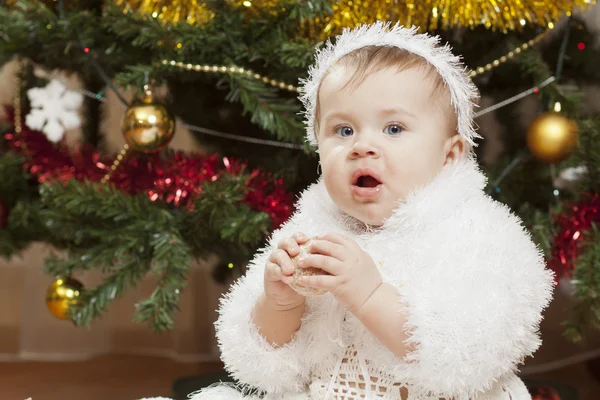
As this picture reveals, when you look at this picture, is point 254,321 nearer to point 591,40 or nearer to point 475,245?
point 475,245

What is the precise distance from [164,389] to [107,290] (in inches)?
23.0

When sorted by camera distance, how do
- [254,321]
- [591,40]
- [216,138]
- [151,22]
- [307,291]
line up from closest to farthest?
[307,291] < [254,321] < [151,22] < [591,40] < [216,138]

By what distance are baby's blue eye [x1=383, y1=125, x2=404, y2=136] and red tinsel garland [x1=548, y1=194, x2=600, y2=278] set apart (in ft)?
1.79

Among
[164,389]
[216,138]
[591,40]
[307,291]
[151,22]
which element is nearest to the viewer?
[307,291]

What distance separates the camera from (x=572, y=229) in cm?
120

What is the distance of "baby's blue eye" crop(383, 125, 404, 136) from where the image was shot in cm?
79

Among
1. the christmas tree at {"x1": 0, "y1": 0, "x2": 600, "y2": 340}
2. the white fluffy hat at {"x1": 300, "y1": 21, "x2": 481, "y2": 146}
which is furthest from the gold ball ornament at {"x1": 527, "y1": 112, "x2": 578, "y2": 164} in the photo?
the white fluffy hat at {"x1": 300, "y1": 21, "x2": 481, "y2": 146}

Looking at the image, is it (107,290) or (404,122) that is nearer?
(404,122)

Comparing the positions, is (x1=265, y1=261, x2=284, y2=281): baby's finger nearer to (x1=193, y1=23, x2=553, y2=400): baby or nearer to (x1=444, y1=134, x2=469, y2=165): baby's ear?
(x1=193, y1=23, x2=553, y2=400): baby

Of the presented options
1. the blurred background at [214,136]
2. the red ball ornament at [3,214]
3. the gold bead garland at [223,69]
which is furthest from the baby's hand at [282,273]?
the red ball ornament at [3,214]

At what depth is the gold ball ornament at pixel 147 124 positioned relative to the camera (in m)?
1.21

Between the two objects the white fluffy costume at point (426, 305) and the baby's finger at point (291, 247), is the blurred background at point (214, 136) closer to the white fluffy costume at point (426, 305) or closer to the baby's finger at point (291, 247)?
the white fluffy costume at point (426, 305)

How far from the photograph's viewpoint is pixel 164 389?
5.62 feet

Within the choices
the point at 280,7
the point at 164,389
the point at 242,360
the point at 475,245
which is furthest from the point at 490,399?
the point at 164,389
